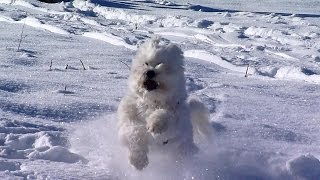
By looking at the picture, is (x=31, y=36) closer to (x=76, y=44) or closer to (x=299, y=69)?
(x=76, y=44)

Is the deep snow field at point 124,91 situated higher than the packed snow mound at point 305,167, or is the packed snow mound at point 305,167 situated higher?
the packed snow mound at point 305,167

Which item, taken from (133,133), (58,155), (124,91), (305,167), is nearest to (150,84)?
(133,133)

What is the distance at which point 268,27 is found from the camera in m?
13.4

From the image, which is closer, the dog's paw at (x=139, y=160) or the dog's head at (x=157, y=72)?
the dog's paw at (x=139, y=160)

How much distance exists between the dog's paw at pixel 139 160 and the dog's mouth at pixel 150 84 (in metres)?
0.46

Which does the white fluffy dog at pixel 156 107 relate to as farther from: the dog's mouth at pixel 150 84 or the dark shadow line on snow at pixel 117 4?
the dark shadow line on snow at pixel 117 4

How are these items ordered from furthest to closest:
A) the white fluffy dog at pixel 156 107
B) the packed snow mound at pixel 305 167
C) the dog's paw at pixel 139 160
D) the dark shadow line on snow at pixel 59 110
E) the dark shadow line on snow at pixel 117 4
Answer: the dark shadow line on snow at pixel 117 4 → the dark shadow line on snow at pixel 59 110 → the packed snow mound at pixel 305 167 → the white fluffy dog at pixel 156 107 → the dog's paw at pixel 139 160

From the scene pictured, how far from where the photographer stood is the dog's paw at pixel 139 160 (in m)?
3.88

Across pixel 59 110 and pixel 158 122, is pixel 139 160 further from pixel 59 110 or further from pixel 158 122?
pixel 59 110

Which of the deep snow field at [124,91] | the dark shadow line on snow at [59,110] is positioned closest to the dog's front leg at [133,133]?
the deep snow field at [124,91]

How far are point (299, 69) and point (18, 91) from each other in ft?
13.5

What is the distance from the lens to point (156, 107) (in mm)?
4133

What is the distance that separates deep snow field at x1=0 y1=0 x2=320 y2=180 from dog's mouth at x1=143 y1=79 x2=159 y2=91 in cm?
54

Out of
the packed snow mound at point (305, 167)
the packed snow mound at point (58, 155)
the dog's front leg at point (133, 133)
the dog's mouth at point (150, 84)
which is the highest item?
the dog's mouth at point (150, 84)
